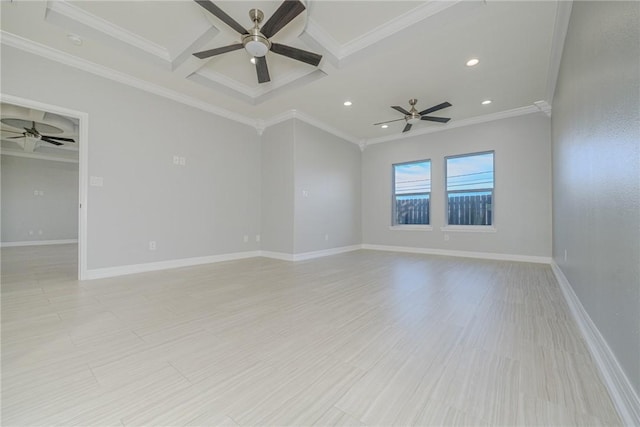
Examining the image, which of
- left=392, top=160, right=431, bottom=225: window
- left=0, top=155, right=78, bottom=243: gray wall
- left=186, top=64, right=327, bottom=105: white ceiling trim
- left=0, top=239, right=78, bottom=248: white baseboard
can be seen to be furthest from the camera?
left=0, top=155, right=78, bottom=243: gray wall

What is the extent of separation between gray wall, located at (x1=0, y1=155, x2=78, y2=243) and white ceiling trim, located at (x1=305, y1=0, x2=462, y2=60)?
1017cm

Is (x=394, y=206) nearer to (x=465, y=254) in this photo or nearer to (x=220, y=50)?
(x=465, y=254)

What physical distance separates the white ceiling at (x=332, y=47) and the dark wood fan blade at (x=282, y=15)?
1.05 ft

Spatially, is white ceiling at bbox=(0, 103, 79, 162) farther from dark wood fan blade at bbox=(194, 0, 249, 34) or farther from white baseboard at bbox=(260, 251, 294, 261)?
white baseboard at bbox=(260, 251, 294, 261)

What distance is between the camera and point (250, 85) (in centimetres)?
412

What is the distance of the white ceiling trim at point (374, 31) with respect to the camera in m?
2.53

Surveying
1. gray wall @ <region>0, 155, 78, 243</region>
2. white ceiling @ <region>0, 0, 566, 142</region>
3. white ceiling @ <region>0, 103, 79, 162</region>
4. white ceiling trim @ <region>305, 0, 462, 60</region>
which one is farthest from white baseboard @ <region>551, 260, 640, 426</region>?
gray wall @ <region>0, 155, 78, 243</region>

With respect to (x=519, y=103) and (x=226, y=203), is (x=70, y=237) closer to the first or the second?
(x=226, y=203)

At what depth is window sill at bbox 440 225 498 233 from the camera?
16.3ft

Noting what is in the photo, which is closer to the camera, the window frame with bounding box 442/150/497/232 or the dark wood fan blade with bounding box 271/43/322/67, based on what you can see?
the dark wood fan blade with bounding box 271/43/322/67

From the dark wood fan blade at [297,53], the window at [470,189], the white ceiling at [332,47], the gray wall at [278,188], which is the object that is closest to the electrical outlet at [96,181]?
the white ceiling at [332,47]

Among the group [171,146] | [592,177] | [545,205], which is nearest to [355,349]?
[592,177]

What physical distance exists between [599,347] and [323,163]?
15.7 ft

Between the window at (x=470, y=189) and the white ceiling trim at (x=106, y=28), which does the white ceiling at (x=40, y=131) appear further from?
the window at (x=470, y=189)
